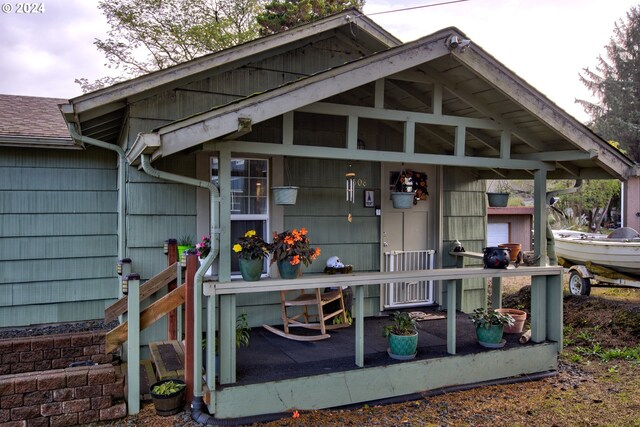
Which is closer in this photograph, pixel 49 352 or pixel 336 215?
pixel 49 352

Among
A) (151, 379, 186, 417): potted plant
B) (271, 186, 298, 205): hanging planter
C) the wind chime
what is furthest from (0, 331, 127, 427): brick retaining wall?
the wind chime

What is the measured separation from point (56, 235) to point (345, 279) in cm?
387

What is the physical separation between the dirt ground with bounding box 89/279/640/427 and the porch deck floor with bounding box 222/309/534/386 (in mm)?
370

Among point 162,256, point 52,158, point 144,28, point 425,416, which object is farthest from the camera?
point 144,28

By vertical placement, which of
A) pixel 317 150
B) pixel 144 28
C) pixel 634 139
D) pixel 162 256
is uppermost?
pixel 144 28

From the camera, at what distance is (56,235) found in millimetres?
5730

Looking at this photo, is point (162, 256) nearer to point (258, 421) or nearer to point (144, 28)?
point (258, 421)

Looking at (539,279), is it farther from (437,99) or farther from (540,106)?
(437,99)

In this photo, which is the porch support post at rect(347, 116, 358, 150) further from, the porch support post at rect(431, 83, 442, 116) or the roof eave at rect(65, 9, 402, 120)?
the roof eave at rect(65, 9, 402, 120)

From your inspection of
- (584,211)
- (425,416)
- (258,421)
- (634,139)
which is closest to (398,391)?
(425,416)

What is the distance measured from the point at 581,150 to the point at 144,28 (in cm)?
1587

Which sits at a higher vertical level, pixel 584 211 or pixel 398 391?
pixel 584 211

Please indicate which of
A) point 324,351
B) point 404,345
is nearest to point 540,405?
point 404,345

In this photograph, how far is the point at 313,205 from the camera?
582cm
